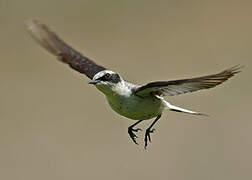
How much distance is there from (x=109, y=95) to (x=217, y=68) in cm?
433

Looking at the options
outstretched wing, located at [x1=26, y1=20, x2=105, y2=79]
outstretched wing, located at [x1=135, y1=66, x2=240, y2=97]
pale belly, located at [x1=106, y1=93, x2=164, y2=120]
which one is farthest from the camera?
outstretched wing, located at [x1=26, y1=20, x2=105, y2=79]

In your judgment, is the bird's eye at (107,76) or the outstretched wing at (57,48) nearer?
the bird's eye at (107,76)

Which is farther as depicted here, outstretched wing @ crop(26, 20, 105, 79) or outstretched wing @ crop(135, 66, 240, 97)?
outstretched wing @ crop(26, 20, 105, 79)

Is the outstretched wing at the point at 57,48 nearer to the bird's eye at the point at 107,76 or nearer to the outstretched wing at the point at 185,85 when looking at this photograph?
the bird's eye at the point at 107,76

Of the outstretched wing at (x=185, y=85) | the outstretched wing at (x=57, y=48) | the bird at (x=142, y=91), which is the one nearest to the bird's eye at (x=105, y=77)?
the bird at (x=142, y=91)

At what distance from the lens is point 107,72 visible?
3.03 meters

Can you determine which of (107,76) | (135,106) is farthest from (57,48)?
(135,106)

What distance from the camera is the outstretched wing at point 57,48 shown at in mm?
3617

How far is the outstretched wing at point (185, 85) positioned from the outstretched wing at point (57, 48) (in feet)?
2.17

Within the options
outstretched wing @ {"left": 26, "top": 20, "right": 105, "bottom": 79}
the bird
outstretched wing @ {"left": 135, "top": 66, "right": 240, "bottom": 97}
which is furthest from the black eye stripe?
outstretched wing @ {"left": 26, "top": 20, "right": 105, "bottom": 79}

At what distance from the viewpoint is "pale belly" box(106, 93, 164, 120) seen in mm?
2932

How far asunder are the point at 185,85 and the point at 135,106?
237 millimetres

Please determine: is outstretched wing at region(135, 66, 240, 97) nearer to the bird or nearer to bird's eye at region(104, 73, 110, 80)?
the bird

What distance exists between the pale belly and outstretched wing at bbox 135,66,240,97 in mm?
33
